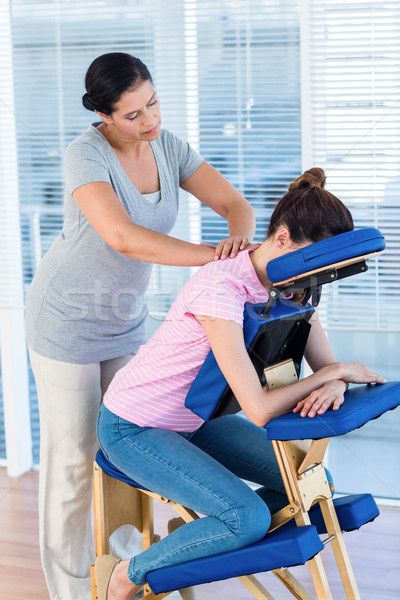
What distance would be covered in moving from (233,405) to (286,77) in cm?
134

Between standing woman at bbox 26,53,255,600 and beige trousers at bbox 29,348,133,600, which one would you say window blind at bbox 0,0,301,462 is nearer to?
standing woman at bbox 26,53,255,600

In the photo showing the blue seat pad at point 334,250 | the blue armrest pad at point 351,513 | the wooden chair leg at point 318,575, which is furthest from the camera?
the blue armrest pad at point 351,513

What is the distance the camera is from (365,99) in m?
2.25

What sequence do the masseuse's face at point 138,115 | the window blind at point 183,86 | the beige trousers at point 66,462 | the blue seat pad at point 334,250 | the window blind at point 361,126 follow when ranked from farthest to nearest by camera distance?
the window blind at point 183,86 < the window blind at point 361,126 < the beige trousers at point 66,462 < the masseuse's face at point 138,115 < the blue seat pad at point 334,250

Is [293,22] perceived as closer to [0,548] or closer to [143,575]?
[143,575]

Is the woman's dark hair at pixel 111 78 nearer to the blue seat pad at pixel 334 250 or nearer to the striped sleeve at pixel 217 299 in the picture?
the striped sleeve at pixel 217 299

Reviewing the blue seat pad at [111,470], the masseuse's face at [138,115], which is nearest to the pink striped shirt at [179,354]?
the blue seat pad at [111,470]

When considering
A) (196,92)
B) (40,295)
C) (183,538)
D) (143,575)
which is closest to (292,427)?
(183,538)

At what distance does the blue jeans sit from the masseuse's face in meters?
0.64

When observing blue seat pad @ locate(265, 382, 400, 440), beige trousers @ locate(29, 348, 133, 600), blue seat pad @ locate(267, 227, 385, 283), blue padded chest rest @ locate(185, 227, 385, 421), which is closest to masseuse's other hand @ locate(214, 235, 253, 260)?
blue padded chest rest @ locate(185, 227, 385, 421)

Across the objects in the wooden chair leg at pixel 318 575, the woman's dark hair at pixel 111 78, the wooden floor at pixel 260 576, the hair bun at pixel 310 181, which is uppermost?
the woman's dark hair at pixel 111 78

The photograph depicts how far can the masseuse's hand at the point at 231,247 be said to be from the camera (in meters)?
1.51

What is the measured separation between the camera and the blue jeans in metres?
1.36

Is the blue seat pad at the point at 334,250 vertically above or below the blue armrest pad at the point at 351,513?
above
